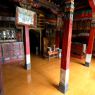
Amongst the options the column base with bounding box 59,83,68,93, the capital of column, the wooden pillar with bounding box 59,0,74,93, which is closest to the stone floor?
the column base with bounding box 59,83,68,93

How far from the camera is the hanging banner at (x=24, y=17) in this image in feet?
14.7

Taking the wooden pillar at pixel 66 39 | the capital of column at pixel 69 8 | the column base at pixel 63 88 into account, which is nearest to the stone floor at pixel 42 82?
the column base at pixel 63 88

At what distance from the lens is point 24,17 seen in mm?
4750

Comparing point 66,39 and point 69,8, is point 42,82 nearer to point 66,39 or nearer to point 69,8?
point 66,39

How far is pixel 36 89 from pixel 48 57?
3.67 m

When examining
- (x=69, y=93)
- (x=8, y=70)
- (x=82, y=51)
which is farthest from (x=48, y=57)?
(x=69, y=93)

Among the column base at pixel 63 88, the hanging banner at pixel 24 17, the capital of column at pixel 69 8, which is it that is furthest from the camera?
the hanging banner at pixel 24 17

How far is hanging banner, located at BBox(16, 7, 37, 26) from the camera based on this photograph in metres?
4.48

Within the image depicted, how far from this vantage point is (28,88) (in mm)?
3703

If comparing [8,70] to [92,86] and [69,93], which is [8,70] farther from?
[92,86]

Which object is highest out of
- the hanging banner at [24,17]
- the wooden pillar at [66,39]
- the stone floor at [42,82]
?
the hanging banner at [24,17]

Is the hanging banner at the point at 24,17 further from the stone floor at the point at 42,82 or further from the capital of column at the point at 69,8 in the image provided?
the stone floor at the point at 42,82

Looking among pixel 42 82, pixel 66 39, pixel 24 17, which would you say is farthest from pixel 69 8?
pixel 42 82

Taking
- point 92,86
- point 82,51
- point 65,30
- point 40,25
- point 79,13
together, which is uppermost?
point 79,13
